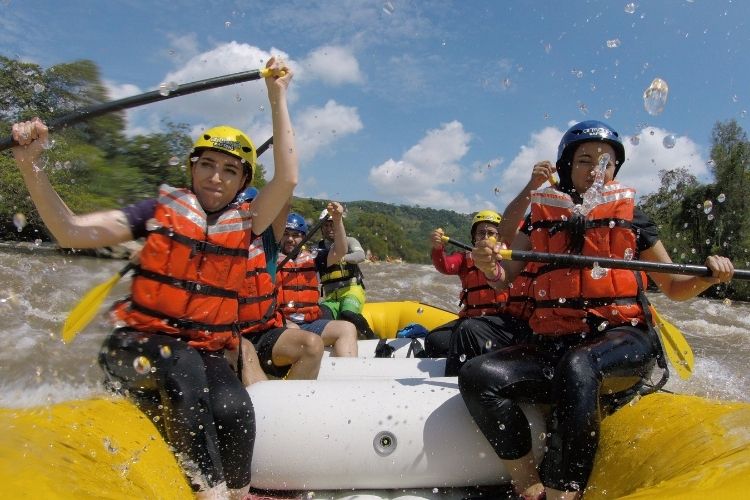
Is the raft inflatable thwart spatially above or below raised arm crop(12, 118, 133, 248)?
below

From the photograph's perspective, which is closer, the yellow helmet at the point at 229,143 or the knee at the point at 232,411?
the knee at the point at 232,411

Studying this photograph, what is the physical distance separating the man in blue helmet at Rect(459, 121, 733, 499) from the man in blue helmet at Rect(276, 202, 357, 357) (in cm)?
178

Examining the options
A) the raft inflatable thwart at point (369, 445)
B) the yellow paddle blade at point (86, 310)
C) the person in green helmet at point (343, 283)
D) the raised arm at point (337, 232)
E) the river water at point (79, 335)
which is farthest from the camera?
the person in green helmet at point (343, 283)

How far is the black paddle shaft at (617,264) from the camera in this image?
7.47 ft

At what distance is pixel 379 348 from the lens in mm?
4543

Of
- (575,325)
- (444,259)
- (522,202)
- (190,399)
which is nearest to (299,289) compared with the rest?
(444,259)

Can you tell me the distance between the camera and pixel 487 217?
4602mm

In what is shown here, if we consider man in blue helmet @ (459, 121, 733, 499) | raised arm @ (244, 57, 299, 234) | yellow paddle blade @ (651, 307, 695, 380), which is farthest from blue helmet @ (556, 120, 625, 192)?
raised arm @ (244, 57, 299, 234)

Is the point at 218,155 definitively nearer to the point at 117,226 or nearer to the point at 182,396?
the point at 117,226

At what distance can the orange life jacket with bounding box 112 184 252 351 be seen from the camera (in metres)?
2.27

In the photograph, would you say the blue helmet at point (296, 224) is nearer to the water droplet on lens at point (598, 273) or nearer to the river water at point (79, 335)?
the river water at point (79, 335)

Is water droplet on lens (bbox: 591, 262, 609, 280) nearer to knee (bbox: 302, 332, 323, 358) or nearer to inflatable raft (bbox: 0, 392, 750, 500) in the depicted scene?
inflatable raft (bbox: 0, 392, 750, 500)

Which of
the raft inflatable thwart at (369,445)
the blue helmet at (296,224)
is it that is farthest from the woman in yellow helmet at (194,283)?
the blue helmet at (296,224)

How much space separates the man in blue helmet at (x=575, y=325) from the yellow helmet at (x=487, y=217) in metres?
1.82
